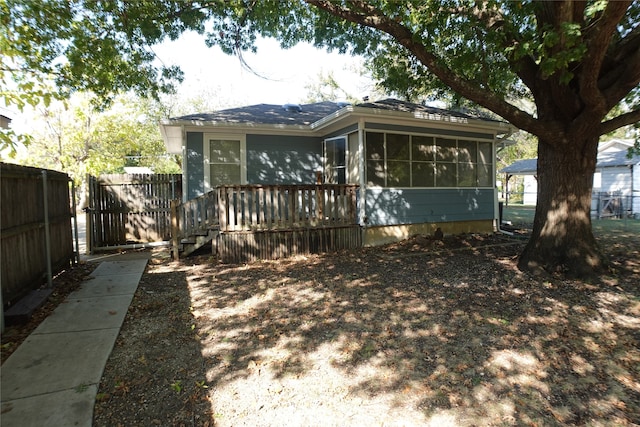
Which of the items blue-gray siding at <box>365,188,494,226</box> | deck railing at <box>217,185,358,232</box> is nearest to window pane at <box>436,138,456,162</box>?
blue-gray siding at <box>365,188,494,226</box>

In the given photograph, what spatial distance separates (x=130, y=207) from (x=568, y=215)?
391 inches

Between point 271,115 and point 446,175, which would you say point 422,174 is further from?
point 271,115

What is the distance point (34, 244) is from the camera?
4.60m

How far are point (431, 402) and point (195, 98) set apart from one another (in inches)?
1237

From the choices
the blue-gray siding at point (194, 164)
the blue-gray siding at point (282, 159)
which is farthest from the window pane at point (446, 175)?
the blue-gray siding at point (194, 164)

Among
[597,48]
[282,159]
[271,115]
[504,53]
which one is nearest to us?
[597,48]

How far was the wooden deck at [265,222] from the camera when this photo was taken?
7.08 meters

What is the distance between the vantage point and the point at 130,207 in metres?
9.41

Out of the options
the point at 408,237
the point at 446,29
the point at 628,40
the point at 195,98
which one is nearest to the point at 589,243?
the point at 628,40

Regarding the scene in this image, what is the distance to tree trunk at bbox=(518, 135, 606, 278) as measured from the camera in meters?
5.35

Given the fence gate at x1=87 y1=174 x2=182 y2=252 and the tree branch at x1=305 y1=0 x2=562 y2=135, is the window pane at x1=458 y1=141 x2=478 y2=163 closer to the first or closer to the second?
the tree branch at x1=305 y1=0 x2=562 y2=135

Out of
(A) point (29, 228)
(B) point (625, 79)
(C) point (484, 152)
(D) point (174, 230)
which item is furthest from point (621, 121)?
(A) point (29, 228)

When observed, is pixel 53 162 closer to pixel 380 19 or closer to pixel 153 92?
pixel 153 92

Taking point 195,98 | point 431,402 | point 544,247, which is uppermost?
point 195,98
